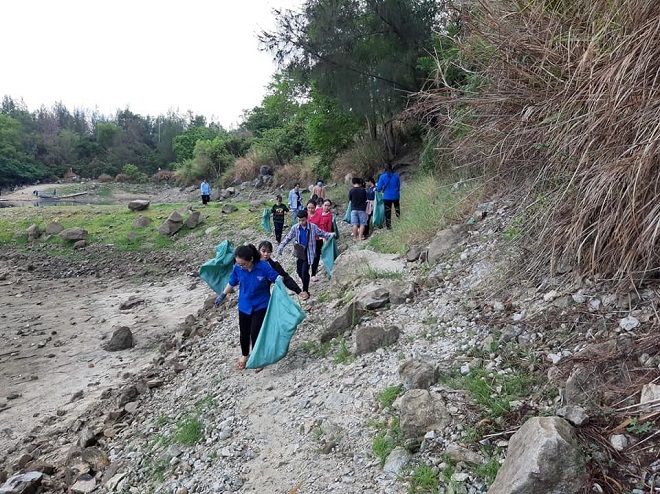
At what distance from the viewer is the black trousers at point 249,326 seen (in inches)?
202

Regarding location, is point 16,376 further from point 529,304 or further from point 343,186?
point 343,186

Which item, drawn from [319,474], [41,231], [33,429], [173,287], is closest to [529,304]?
[319,474]

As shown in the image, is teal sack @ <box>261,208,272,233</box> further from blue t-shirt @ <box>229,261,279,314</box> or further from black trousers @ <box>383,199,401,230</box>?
blue t-shirt @ <box>229,261,279,314</box>

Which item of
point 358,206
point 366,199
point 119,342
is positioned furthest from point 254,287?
point 366,199

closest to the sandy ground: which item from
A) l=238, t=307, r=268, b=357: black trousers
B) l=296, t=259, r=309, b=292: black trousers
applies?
l=238, t=307, r=268, b=357: black trousers

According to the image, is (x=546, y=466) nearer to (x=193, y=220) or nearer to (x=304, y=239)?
(x=304, y=239)

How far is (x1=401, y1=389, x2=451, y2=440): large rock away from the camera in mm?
2938

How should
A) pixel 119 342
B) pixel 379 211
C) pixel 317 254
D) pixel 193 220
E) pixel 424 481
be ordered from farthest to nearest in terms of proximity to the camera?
pixel 193 220 → pixel 379 211 → pixel 119 342 → pixel 317 254 → pixel 424 481

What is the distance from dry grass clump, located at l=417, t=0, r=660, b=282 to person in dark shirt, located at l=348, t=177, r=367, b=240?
196 inches

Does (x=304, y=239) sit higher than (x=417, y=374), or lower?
higher

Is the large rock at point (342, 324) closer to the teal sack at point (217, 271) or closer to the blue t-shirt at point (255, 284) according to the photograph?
the blue t-shirt at point (255, 284)

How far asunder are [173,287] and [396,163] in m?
9.61

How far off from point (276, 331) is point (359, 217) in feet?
18.8

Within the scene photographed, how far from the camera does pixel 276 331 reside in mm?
4938
